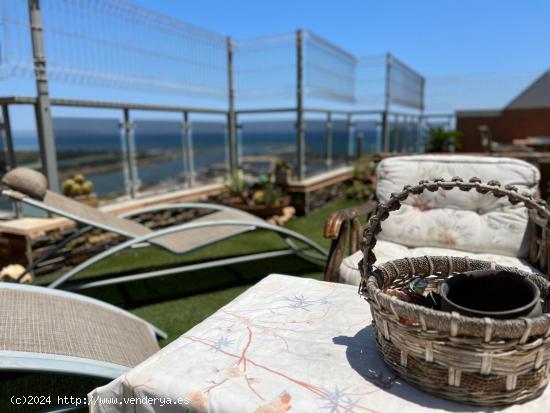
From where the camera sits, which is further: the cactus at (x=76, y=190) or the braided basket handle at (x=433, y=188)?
the cactus at (x=76, y=190)

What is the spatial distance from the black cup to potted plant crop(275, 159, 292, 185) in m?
4.57

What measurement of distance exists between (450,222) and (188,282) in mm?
1906

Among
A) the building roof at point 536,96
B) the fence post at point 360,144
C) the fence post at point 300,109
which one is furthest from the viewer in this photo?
the building roof at point 536,96

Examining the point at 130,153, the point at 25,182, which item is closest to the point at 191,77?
the point at 130,153

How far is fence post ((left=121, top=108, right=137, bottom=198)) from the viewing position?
4086 millimetres

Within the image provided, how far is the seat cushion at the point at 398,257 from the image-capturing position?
1896mm

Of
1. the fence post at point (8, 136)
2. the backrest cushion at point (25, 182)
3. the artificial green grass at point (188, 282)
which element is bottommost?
the artificial green grass at point (188, 282)

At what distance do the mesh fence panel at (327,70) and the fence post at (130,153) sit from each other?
7.55 feet

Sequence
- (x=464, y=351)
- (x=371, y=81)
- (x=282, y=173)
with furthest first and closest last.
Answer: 1. (x=371, y=81)
2. (x=282, y=173)
3. (x=464, y=351)

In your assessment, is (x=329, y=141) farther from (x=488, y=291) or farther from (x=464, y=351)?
(x=464, y=351)

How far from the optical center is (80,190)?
3799 millimetres

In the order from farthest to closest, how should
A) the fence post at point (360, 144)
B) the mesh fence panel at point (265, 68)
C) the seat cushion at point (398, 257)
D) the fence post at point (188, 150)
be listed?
the fence post at point (360, 144) < the mesh fence panel at point (265, 68) < the fence post at point (188, 150) < the seat cushion at point (398, 257)

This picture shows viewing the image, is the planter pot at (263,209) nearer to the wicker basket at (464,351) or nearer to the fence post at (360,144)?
the fence post at (360,144)

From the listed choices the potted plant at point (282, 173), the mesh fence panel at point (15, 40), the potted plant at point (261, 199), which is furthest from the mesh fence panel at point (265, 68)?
the mesh fence panel at point (15, 40)
